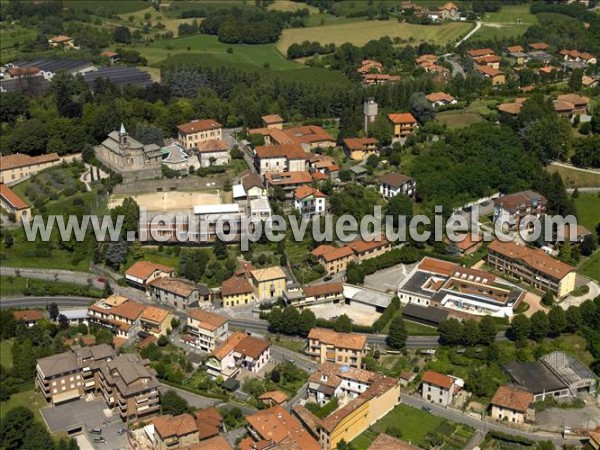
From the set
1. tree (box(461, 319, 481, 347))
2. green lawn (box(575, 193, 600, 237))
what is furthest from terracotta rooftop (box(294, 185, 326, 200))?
green lawn (box(575, 193, 600, 237))

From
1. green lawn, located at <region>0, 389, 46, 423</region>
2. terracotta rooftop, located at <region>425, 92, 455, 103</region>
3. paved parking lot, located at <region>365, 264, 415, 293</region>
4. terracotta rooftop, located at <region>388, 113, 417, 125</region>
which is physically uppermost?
terracotta rooftop, located at <region>388, 113, 417, 125</region>

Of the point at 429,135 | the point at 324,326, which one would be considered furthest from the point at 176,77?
the point at 324,326

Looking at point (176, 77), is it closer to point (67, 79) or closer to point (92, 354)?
point (67, 79)

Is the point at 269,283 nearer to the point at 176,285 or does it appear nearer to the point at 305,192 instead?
the point at 176,285

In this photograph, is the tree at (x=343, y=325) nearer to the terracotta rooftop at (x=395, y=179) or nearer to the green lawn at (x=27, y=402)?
the terracotta rooftop at (x=395, y=179)

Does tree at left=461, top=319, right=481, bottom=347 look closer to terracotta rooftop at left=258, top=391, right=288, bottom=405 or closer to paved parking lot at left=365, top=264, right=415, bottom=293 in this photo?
paved parking lot at left=365, top=264, right=415, bottom=293

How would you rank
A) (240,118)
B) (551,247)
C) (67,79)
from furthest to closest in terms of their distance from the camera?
(67,79)
(240,118)
(551,247)
